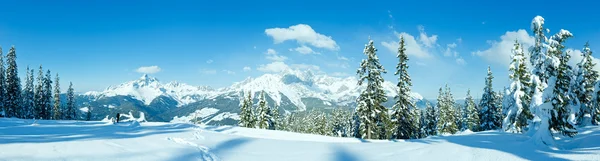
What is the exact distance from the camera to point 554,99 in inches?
711

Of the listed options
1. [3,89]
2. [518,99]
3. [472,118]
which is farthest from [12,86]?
[472,118]

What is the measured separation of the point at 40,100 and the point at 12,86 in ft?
30.1

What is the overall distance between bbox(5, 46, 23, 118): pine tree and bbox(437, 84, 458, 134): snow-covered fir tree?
7565 cm

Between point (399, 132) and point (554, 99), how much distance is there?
63.3ft

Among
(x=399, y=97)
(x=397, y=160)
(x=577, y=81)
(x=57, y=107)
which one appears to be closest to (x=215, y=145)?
(x=397, y=160)

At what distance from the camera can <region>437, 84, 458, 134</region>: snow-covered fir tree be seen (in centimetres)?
5747

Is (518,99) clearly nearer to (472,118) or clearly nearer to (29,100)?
(472,118)

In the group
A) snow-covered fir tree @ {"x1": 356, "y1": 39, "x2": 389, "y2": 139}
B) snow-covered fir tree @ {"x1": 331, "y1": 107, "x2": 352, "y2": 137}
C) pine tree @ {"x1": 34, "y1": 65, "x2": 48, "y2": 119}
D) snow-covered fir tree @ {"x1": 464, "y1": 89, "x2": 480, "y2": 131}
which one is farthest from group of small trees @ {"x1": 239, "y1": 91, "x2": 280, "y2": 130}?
pine tree @ {"x1": 34, "y1": 65, "x2": 48, "y2": 119}

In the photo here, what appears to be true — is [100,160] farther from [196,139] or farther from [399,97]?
[399,97]

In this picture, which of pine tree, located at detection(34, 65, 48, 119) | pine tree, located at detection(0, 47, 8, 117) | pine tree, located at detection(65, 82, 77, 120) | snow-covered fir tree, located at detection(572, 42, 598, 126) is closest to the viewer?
snow-covered fir tree, located at detection(572, 42, 598, 126)

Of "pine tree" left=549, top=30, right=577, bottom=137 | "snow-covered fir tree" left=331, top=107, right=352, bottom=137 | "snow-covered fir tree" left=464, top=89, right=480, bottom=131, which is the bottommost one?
"snow-covered fir tree" left=331, top=107, right=352, bottom=137

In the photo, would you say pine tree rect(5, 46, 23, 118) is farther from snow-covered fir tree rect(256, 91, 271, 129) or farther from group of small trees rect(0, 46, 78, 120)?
snow-covered fir tree rect(256, 91, 271, 129)

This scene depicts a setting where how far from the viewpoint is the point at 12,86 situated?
184ft

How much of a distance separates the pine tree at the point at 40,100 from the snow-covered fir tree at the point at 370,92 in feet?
212
